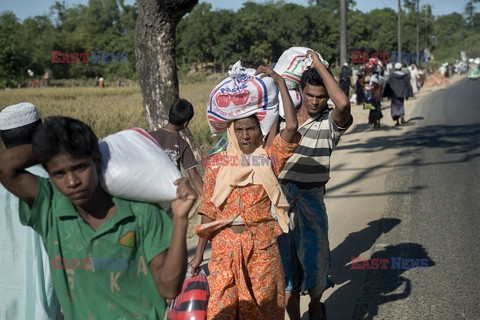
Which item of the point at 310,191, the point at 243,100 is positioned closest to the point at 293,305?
the point at 310,191

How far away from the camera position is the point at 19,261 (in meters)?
3.13

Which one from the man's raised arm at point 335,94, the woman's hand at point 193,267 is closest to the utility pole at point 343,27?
the man's raised arm at point 335,94

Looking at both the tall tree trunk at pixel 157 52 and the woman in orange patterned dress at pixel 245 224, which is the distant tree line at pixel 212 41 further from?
the woman in orange patterned dress at pixel 245 224

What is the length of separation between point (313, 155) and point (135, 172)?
2437mm

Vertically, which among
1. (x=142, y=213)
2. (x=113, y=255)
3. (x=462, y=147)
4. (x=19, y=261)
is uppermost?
(x=142, y=213)

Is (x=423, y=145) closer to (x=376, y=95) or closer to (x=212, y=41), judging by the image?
(x=376, y=95)

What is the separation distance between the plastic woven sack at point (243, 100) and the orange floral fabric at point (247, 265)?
408mm

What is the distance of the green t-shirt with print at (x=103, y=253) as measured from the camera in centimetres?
221

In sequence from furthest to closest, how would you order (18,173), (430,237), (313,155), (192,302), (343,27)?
1. (343,27)
2. (430,237)
3. (313,155)
4. (192,302)
5. (18,173)

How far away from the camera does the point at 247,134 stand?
11.7 ft

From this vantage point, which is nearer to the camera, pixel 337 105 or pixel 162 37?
pixel 337 105

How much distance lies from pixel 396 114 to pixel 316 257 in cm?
1400

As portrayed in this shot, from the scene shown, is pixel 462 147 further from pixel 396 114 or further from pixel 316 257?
pixel 316 257

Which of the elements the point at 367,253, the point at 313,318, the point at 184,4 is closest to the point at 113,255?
the point at 313,318
